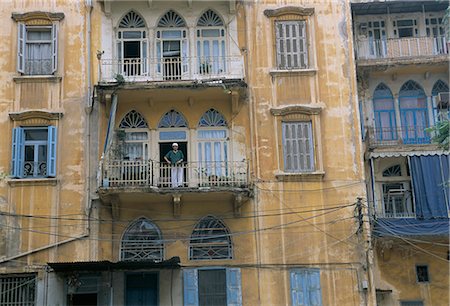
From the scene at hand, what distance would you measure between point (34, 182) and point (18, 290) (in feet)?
9.91

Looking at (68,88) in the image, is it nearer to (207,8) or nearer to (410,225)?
(207,8)

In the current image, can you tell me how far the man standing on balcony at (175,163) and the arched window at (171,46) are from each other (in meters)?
2.36

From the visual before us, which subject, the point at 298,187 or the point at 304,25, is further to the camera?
the point at 304,25

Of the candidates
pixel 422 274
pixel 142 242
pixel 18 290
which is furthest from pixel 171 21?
pixel 422 274

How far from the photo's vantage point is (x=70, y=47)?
62.5ft

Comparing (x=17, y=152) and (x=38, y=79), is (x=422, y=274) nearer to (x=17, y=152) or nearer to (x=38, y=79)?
(x=17, y=152)

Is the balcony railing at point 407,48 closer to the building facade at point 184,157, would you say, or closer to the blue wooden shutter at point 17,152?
the building facade at point 184,157

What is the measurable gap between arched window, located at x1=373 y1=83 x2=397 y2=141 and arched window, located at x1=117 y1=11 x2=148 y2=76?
7701 millimetres

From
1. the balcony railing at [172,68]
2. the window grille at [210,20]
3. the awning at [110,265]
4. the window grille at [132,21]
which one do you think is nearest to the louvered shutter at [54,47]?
the balcony railing at [172,68]

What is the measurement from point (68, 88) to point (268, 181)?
6.52 meters

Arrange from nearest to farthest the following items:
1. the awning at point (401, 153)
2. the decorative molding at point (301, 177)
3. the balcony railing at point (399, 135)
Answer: the decorative molding at point (301, 177)
the awning at point (401, 153)
the balcony railing at point (399, 135)

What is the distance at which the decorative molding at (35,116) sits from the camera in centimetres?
1834

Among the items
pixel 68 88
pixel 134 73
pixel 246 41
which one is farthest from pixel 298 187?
pixel 68 88

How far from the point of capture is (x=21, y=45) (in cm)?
1897
